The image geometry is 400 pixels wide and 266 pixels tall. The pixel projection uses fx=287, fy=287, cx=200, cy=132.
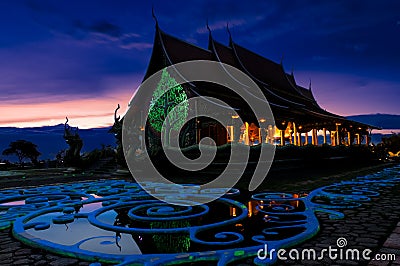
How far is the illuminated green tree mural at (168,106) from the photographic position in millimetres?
16062

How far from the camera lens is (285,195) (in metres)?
6.23

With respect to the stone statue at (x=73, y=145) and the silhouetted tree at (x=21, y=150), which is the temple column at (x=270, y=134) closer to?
the stone statue at (x=73, y=145)

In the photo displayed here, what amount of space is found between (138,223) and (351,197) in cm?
420

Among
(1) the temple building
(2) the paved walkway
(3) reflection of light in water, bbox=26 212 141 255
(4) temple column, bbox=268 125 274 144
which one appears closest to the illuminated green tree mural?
(1) the temple building

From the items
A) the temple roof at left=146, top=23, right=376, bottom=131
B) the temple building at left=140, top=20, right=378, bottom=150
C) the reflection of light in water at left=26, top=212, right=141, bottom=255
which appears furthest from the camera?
the temple roof at left=146, top=23, right=376, bottom=131

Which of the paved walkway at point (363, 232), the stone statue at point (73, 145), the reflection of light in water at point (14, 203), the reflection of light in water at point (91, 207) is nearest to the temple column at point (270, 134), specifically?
the stone statue at point (73, 145)

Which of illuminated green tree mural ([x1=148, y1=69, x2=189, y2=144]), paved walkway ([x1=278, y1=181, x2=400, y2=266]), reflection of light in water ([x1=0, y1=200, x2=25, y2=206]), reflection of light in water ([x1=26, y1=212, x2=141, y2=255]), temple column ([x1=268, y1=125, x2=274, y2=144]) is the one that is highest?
illuminated green tree mural ([x1=148, y1=69, x2=189, y2=144])

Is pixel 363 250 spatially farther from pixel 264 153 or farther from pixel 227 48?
pixel 227 48

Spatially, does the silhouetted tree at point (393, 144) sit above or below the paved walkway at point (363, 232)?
above

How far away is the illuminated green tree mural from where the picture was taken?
632 inches

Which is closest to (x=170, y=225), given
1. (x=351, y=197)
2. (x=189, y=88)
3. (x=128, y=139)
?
(x=351, y=197)

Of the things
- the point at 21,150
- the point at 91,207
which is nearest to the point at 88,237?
the point at 91,207

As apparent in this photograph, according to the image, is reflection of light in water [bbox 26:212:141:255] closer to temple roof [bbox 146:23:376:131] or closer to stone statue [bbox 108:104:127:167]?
stone statue [bbox 108:104:127:167]

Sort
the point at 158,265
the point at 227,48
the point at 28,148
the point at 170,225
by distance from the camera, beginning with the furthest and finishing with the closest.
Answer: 1. the point at 28,148
2. the point at 227,48
3. the point at 170,225
4. the point at 158,265
